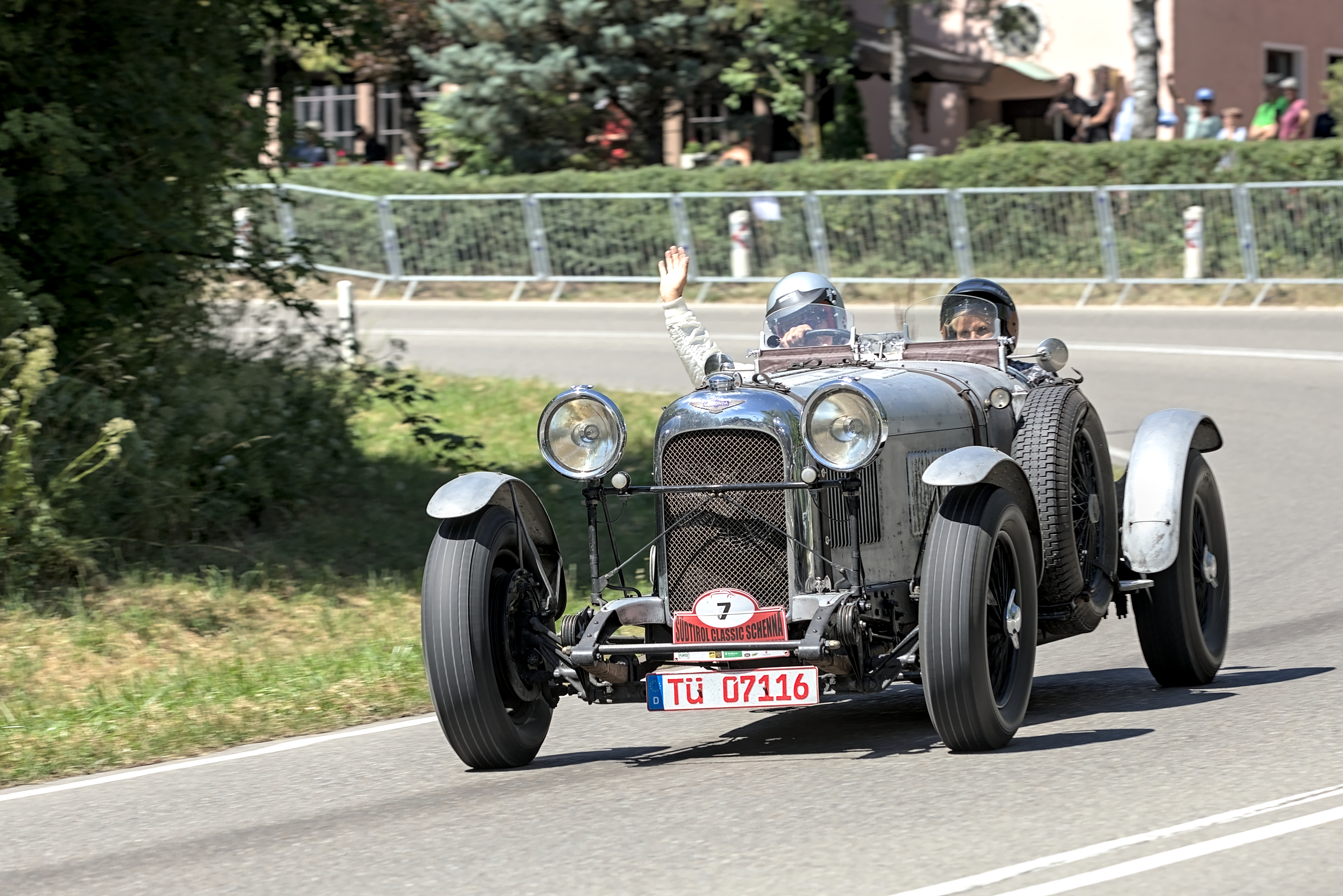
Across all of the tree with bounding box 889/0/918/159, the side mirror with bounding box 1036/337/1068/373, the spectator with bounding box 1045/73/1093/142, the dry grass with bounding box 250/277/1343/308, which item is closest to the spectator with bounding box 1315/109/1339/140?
the spectator with bounding box 1045/73/1093/142

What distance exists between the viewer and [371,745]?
8.16 meters

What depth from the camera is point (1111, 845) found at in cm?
566

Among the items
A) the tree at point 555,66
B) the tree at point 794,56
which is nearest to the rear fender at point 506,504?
the tree at point 794,56

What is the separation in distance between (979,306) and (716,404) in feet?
6.66

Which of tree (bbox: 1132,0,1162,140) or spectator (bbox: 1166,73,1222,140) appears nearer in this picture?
spectator (bbox: 1166,73,1222,140)

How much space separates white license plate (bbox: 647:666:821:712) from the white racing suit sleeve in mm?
1857

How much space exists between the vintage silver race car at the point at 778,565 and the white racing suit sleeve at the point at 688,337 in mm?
511

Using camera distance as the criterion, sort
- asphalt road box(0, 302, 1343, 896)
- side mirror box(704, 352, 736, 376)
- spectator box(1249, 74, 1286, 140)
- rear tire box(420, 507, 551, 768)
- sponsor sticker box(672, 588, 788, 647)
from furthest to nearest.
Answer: spectator box(1249, 74, 1286, 140), side mirror box(704, 352, 736, 376), sponsor sticker box(672, 588, 788, 647), rear tire box(420, 507, 551, 768), asphalt road box(0, 302, 1343, 896)

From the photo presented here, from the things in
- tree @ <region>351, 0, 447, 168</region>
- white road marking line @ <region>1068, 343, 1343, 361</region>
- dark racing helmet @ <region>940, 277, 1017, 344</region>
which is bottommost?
dark racing helmet @ <region>940, 277, 1017, 344</region>

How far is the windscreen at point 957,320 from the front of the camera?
8812 mm

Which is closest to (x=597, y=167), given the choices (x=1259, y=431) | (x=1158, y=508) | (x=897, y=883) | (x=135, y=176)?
(x=1259, y=431)

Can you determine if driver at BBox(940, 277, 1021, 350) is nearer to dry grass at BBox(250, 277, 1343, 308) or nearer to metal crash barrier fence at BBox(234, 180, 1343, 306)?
dry grass at BBox(250, 277, 1343, 308)

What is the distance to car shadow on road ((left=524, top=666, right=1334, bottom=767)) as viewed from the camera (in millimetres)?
7387

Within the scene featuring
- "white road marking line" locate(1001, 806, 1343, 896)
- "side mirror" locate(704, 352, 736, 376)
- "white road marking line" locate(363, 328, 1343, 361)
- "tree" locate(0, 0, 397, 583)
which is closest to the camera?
"white road marking line" locate(1001, 806, 1343, 896)
